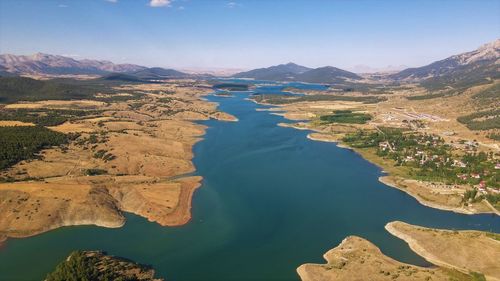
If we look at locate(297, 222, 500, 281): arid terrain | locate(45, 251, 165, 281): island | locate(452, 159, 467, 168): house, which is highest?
locate(452, 159, 467, 168): house

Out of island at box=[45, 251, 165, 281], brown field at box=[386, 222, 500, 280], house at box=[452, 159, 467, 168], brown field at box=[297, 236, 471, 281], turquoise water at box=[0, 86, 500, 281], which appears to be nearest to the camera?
island at box=[45, 251, 165, 281]

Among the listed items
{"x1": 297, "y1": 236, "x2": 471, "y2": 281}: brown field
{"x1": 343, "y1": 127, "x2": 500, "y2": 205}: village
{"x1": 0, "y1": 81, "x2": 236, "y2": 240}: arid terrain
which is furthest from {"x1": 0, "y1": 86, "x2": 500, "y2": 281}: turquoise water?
{"x1": 343, "y1": 127, "x2": 500, "y2": 205}: village

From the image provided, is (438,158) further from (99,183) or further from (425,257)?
(99,183)

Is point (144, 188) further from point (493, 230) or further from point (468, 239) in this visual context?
point (493, 230)

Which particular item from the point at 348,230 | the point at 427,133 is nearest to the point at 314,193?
the point at 348,230

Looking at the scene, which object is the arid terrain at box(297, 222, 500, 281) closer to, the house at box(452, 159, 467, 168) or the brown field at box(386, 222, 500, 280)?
the brown field at box(386, 222, 500, 280)

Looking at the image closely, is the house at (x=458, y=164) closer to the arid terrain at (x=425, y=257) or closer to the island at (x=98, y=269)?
the arid terrain at (x=425, y=257)

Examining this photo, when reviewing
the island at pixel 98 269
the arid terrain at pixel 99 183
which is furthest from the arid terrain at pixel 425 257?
the arid terrain at pixel 99 183

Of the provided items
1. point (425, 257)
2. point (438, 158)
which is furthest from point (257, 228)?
point (438, 158)
